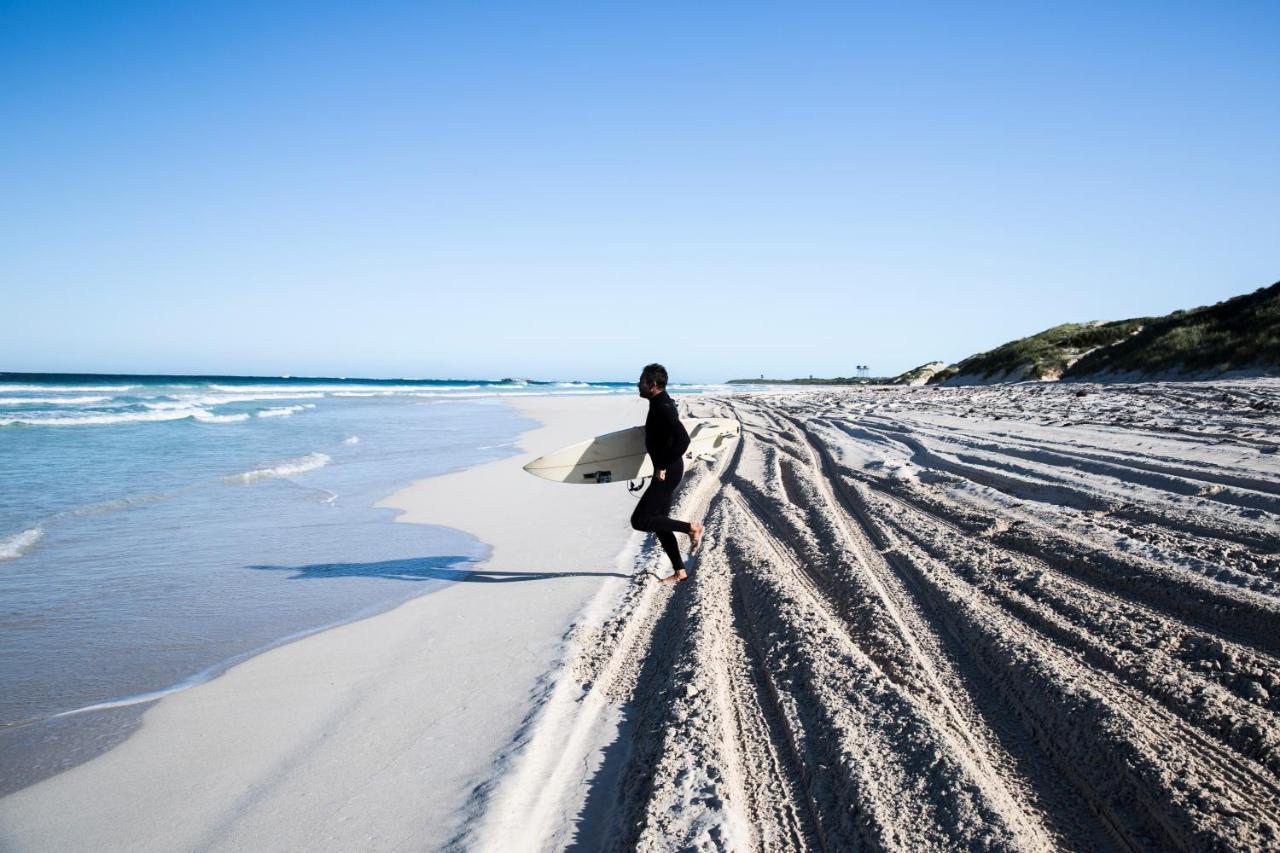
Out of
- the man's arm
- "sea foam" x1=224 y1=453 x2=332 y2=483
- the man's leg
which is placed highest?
the man's arm

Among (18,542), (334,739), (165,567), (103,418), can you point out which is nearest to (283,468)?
(18,542)

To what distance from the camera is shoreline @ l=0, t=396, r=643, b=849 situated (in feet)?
9.50

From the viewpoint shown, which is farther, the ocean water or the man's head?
the man's head

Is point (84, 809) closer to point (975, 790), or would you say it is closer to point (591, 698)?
point (591, 698)

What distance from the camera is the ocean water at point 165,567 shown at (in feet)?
13.5

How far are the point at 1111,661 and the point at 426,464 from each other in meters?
12.5

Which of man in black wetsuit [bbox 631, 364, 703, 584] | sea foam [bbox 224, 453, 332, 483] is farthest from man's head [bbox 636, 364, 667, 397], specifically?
sea foam [bbox 224, 453, 332, 483]

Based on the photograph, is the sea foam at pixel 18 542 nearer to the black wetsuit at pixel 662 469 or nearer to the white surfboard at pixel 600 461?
the white surfboard at pixel 600 461

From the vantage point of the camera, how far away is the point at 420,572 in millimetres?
6680

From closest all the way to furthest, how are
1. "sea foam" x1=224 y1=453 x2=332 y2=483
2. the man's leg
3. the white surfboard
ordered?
1. the man's leg
2. the white surfboard
3. "sea foam" x1=224 y1=453 x2=332 y2=483

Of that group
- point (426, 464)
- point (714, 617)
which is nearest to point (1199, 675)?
point (714, 617)

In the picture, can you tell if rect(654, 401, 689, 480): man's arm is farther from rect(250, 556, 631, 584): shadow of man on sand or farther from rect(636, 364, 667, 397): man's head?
rect(250, 556, 631, 584): shadow of man on sand

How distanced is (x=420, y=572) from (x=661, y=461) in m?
2.56

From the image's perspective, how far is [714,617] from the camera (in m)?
4.94
